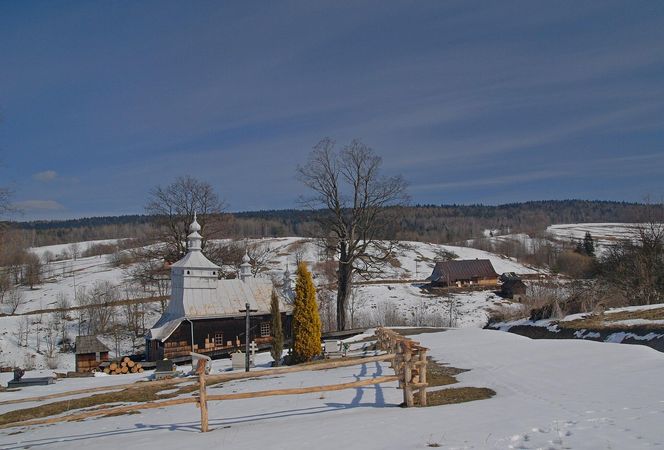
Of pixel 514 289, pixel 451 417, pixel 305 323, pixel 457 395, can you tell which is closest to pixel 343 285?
pixel 305 323

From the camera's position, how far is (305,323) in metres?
23.3

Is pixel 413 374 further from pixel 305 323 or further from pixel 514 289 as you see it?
pixel 514 289

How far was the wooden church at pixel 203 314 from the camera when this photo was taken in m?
→ 31.1

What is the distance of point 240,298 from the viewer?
34.6 metres

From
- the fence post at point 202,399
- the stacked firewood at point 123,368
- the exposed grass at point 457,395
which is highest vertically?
the fence post at point 202,399

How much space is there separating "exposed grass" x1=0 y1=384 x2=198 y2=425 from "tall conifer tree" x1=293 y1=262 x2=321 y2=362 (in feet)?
23.4

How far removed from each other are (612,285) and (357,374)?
30621 millimetres

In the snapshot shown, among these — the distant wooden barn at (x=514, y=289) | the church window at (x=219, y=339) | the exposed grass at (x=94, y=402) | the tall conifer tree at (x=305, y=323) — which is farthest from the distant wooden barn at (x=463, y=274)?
the exposed grass at (x=94, y=402)

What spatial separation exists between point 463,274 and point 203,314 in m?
53.8

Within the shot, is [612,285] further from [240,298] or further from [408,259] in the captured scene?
[408,259]

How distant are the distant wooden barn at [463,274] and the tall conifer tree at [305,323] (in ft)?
174

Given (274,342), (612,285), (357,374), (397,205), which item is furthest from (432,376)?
(612,285)

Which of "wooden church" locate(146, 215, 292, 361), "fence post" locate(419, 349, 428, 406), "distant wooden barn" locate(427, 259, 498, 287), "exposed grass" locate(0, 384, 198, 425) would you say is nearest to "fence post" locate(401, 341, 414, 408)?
"fence post" locate(419, 349, 428, 406)

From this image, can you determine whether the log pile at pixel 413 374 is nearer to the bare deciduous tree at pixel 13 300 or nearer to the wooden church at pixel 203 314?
the wooden church at pixel 203 314
